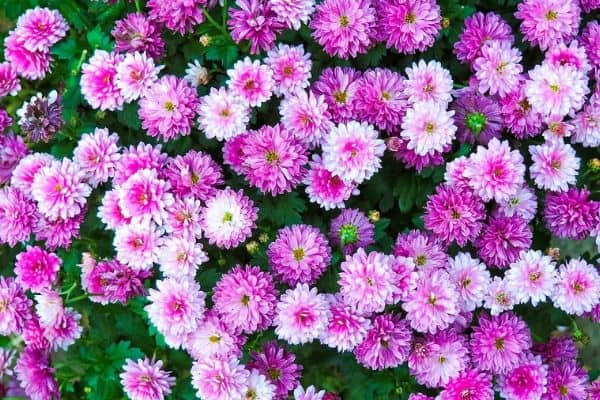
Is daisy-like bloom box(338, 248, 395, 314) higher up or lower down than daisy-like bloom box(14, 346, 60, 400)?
higher up

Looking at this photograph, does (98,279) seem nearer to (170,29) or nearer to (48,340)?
(48,340)

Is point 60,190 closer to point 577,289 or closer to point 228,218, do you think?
point 228,218

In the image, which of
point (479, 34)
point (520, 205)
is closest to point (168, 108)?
point (479, 34)

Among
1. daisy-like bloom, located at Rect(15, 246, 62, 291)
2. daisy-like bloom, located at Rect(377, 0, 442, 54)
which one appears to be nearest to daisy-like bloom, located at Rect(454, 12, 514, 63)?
daisy-like bloom, located at Rect(377, 0, 442, 54)

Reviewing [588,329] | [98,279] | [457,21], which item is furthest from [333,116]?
[588,329]

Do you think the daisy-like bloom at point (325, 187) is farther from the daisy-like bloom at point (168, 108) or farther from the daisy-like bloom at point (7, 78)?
the daisy-like bloom at point (7, 78)

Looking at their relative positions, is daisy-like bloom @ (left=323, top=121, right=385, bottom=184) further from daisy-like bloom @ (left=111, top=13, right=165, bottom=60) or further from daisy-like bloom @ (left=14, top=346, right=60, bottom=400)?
daisy-like bloom @ (left=14, top=346, right=60, bottom=400)

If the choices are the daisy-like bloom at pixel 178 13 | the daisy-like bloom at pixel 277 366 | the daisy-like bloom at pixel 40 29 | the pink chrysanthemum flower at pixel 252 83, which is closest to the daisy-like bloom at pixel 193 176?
the pink chrysanthemum flower at pixel 252 83
